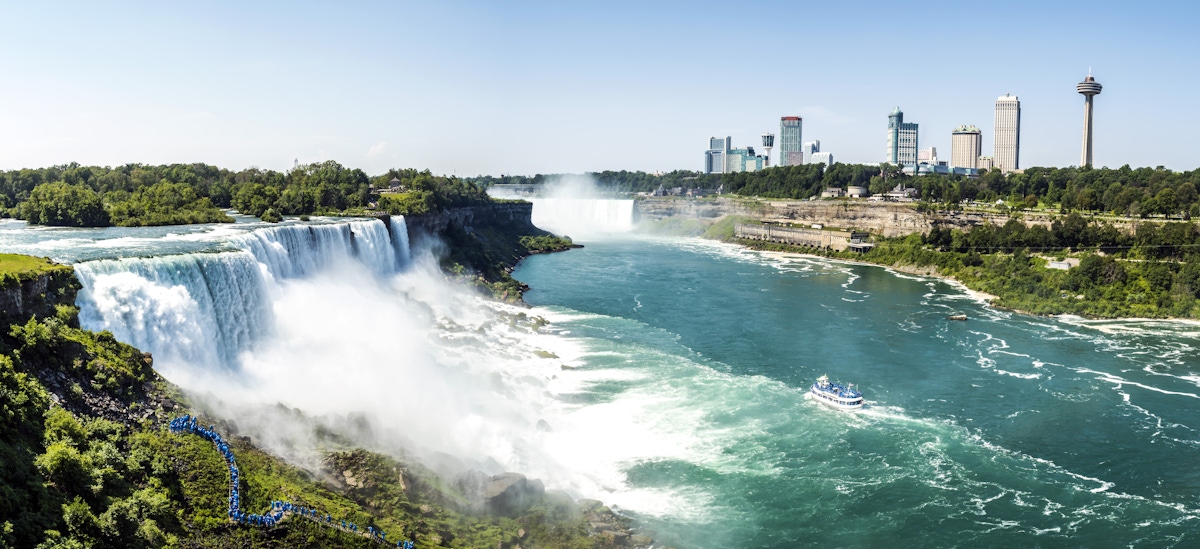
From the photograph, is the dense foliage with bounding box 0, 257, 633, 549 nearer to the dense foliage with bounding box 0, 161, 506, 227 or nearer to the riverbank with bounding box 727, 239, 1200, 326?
the dense foliage with bounding box 0, 161, 506, 227

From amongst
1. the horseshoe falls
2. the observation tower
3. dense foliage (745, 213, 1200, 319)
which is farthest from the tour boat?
the observation tower

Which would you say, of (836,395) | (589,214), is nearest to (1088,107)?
(589,214)

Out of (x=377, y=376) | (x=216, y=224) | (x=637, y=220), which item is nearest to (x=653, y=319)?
(x=377, y=376)

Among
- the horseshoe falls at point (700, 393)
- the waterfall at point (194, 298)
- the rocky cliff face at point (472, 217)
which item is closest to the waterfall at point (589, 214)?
the rocky cliff face at point (472, 217)

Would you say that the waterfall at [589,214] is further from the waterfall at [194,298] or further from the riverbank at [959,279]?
the waterfall at [194,298]

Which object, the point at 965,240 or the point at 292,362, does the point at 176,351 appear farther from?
the point at 965,240
